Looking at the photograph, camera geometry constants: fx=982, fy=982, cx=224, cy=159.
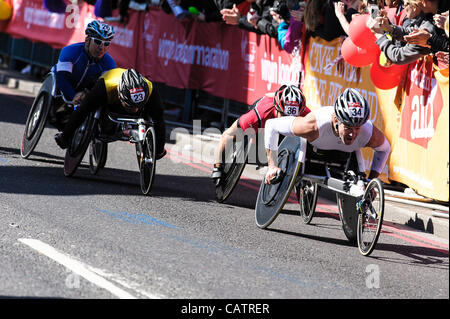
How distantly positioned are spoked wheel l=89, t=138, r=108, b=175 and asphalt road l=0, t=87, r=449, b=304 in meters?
0.17

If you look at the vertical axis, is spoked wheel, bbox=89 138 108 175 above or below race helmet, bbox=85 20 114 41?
below

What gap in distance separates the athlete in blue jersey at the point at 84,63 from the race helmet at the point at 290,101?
282 cm

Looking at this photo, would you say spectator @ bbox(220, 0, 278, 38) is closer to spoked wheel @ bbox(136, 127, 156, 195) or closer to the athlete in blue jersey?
the athlete in blue jersey

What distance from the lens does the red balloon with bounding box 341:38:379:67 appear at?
1192cm

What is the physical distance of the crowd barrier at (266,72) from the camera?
10750 millimetres

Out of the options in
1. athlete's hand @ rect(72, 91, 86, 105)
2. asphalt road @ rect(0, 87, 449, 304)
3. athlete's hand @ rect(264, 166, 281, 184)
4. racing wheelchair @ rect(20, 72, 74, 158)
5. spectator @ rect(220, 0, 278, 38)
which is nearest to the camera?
asphalt road @ rect(0, 87, 449, 304)

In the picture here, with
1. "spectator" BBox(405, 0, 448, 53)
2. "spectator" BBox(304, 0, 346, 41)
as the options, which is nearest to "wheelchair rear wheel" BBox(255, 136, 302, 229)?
"spectator" BBox(405, 0, 448, 53)

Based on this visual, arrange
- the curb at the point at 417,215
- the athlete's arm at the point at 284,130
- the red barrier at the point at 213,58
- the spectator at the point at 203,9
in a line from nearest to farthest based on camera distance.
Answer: the athlete's arm at the point at 284,130 < the curb at the point at 417,215 < the red barrier at the point at 213,58 < the spectator at the point at 203,9

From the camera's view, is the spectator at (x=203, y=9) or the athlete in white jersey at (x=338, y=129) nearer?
the athlete in white jersey at (x=338, y=129)

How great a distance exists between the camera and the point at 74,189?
10844mm

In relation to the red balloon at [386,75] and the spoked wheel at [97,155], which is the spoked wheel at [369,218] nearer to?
the red balloon at [386,75]

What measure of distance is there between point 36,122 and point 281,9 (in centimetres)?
415

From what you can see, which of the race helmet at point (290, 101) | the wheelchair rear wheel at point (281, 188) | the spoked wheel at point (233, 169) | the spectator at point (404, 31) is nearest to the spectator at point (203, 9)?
the spectator at point (404, 31)

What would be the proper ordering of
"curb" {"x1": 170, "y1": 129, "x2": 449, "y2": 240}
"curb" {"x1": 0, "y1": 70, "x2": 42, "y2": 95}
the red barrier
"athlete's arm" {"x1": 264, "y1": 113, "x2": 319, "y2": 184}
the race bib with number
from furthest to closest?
1. "curb" {"x1": 0, "y1": 70, "x2": 42, "y2": 95}
2. the red barrier
3. the race bib with number
4. "curb" {"x1": 170, "y1": 129, "x2": 449, "y2": 240}
5. "athlete's arm" {"x1": 264, "y1": 113, "x2": 319, "y2": 184}
